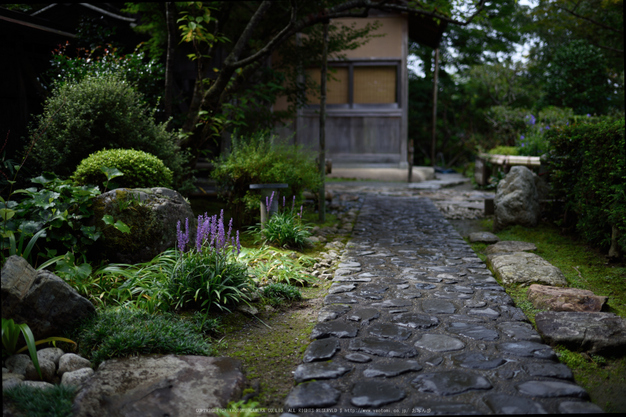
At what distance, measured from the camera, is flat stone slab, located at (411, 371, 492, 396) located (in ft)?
8.65

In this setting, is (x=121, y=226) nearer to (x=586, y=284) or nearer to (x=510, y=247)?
(x=586, y=284)

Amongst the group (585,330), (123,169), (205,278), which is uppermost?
(123,169)

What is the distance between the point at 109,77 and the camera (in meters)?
6.78

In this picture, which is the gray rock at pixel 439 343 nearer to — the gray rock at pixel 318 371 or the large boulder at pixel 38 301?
the gray rock at pixel 318 371

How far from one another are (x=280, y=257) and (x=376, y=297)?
61.2 inches

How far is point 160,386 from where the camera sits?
268 cm

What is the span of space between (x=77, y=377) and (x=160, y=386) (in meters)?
0.56

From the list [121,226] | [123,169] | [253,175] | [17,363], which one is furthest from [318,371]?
[253,175]

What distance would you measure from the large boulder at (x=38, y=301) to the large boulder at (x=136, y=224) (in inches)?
54.1

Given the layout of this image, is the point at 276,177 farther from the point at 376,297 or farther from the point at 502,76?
the point at 502,76

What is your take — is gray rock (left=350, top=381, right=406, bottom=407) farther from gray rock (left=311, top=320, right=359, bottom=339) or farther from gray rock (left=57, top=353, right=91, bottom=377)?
gray rock (left=57, top=353, right=91, bottom=377)

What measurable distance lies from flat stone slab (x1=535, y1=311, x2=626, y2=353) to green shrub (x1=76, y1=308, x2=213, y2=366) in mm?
2529

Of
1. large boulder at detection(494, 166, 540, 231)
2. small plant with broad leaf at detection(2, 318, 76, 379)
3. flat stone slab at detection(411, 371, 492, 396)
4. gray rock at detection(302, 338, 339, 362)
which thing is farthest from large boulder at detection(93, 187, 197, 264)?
large boulder at detection(494, 166, 540, 231)

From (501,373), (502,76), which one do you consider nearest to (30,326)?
(501,373)
